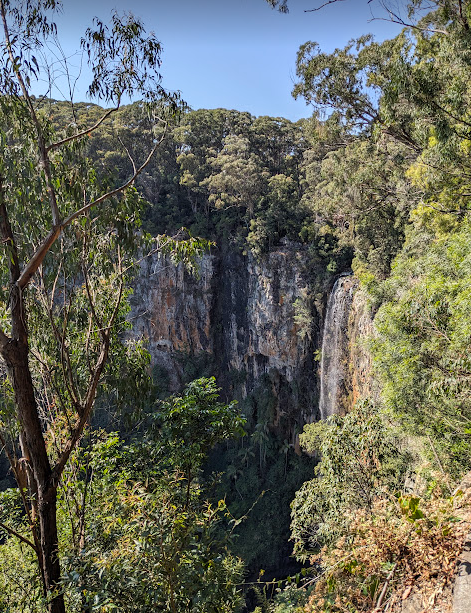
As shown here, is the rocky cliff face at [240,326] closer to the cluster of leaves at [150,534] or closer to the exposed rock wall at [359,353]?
the exposed rock wall at [359,353]

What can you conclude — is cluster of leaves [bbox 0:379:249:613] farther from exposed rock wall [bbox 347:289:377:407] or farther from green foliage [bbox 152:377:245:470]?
exposed rock wall [bbox 347:289:377:407]

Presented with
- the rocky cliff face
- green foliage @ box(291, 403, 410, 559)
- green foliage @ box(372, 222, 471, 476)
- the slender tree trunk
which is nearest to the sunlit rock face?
the rocky cliff face

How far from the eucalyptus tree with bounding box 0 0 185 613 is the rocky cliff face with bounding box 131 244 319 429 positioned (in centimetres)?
1214

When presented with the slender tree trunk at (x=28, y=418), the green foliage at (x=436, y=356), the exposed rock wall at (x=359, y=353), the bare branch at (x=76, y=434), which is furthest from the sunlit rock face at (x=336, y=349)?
the slender tree trunk at (x=28, y=418)

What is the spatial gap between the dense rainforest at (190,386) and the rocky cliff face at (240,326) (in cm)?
591

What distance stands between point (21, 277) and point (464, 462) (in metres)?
5.19

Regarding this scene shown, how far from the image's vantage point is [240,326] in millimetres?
20578

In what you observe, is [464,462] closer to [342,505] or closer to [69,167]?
[342,505]

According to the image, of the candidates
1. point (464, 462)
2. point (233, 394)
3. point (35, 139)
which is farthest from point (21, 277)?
point (233, 394)

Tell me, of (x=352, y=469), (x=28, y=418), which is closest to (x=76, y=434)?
(x=28, y=418)

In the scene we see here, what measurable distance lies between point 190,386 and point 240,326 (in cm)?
1641

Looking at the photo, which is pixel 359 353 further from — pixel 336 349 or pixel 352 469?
pixel 352 469

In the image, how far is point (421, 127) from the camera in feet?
20.4

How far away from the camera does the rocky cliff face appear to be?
17.5 m
